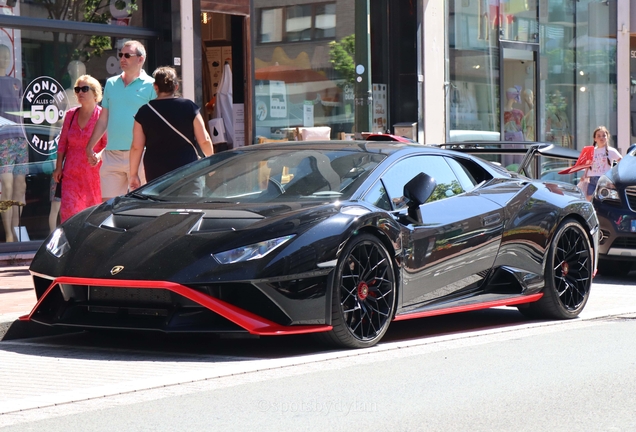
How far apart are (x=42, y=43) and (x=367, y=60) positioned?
353 cm

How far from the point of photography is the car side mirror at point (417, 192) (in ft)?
23.7

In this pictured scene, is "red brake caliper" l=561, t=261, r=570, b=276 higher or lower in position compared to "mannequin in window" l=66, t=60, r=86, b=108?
lower

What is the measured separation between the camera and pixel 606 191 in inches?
480

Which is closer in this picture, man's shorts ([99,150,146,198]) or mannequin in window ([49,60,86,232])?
man's shorts ([99,150,146,198])

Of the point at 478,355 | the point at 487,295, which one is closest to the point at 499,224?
the point at 487,295

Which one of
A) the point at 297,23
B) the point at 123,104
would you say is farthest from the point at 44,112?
the point at 297,23

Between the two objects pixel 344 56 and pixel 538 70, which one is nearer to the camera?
pixel 344 56

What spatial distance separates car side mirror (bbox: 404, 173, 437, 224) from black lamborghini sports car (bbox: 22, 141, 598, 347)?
0.01 m

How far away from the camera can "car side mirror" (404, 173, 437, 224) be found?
7.23 meters

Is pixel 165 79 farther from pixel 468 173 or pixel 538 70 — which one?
pixel 538 70

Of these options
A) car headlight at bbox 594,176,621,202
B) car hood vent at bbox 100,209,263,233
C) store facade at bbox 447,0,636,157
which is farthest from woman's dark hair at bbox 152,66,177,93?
store facade at bbox 447,0,636,157

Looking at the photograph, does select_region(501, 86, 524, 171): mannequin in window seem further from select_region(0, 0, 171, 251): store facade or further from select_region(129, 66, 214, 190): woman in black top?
select_region(129, 66, 214, 190): woman in black top

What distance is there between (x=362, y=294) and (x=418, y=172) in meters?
1.26

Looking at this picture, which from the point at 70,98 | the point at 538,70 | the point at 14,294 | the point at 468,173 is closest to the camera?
the point at 468,173
